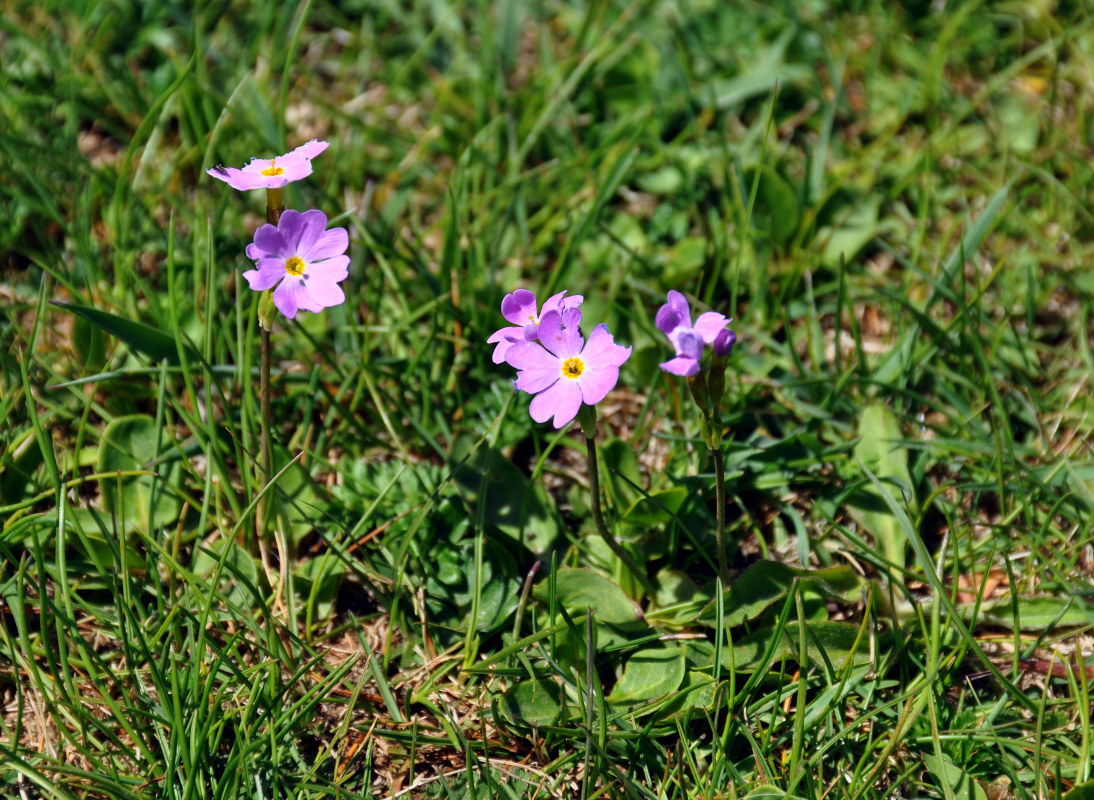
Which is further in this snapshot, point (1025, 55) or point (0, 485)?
point (1025, 55)

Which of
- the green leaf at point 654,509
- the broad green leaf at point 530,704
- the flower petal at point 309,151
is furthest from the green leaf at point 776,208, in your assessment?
the broad green leaf at point 530,704

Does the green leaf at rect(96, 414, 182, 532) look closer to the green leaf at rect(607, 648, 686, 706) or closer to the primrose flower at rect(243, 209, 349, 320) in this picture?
the primrose flower at rect(243, 209, 349, 320)

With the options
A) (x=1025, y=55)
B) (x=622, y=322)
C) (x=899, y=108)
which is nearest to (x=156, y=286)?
(x=622, y=322)

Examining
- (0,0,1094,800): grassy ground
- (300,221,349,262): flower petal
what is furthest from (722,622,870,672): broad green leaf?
(300,221,349,262): flower petal

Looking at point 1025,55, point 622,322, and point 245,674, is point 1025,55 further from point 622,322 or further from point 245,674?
point 245,674

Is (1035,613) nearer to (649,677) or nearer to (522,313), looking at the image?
(649,677)

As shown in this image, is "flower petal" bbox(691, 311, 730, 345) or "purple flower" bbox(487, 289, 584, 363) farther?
"purple flower" bbox(487, 289, 584, 363)
